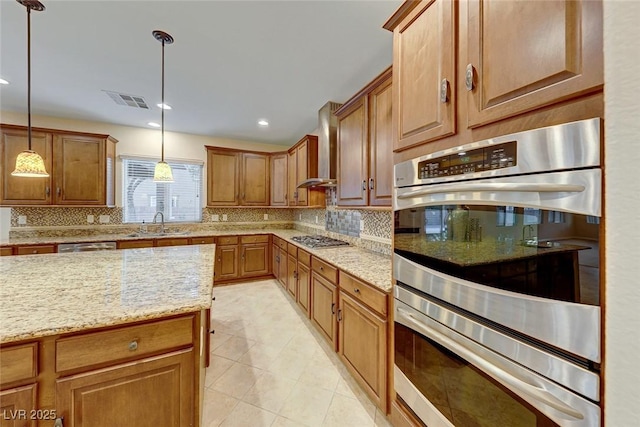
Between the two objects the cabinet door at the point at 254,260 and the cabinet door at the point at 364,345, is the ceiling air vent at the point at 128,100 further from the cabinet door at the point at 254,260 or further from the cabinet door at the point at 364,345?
the cabinet door at the point at 364,345

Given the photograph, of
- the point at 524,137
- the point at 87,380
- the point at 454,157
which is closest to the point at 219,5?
the point at 454,157

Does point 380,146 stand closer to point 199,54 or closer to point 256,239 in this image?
point 199,54

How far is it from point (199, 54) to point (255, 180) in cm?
259

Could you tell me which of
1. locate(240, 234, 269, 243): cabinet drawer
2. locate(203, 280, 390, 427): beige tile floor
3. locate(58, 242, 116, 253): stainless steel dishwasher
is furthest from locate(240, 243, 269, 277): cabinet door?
locate(58, 242, 116, 253): stainless steel dishwasher

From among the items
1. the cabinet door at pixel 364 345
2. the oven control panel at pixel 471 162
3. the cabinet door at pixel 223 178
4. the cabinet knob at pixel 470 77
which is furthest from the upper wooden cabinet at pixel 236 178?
the cabinet knob at pixel 470 77

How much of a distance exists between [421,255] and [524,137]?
632 millimetres

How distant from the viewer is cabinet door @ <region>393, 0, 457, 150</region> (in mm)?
1057

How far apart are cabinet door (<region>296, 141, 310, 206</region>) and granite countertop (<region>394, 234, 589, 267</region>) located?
253cm

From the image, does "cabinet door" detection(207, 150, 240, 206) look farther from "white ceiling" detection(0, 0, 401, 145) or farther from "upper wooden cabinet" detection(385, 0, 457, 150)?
"upper wooden cabinet" detection(385, 0, 457, 150)

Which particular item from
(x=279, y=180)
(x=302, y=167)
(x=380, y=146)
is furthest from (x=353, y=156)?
(x=279, y=180)

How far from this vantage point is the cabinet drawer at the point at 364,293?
1478 millimetres

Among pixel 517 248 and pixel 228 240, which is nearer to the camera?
pixel 517 248

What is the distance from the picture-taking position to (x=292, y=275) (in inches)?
130
